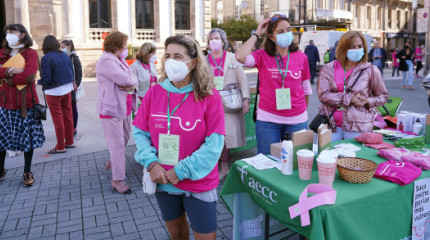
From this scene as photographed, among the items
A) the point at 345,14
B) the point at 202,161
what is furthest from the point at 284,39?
the point at 345,14

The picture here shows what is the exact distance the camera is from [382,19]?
144 ft

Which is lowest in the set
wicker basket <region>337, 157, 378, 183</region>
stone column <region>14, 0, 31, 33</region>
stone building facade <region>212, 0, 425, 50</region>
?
wicker basket <region>337, 157, 378, 183</region>

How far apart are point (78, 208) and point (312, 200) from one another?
113 inches

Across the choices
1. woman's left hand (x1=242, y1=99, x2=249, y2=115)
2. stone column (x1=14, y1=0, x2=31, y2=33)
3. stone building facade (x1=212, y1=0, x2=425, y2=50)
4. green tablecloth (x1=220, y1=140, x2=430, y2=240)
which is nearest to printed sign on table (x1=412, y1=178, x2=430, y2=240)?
green tablecloth (x1=220, y1=140, x2=430, y2=240)

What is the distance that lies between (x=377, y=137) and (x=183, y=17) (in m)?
22.8

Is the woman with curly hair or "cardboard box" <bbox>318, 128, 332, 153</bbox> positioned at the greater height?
the woman with curly hair

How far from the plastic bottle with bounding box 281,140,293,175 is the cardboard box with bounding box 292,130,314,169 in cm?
5

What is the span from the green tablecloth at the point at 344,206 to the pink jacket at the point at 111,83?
6.61 ft

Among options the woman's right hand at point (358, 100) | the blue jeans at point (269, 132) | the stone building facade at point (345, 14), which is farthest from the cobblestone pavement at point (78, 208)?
the stone building facade at point (345, 14)

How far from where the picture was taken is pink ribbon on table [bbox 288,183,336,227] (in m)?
2.08

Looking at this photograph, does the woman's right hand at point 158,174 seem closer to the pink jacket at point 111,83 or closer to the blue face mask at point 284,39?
the blue face mask at point 284,39

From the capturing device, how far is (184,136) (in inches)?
87.4

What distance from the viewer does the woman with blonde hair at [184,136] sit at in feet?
7.28

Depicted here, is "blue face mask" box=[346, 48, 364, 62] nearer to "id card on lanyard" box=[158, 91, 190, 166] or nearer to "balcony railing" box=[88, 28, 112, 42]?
"id card on lanyard" box=[158, 91, 190, 166]
